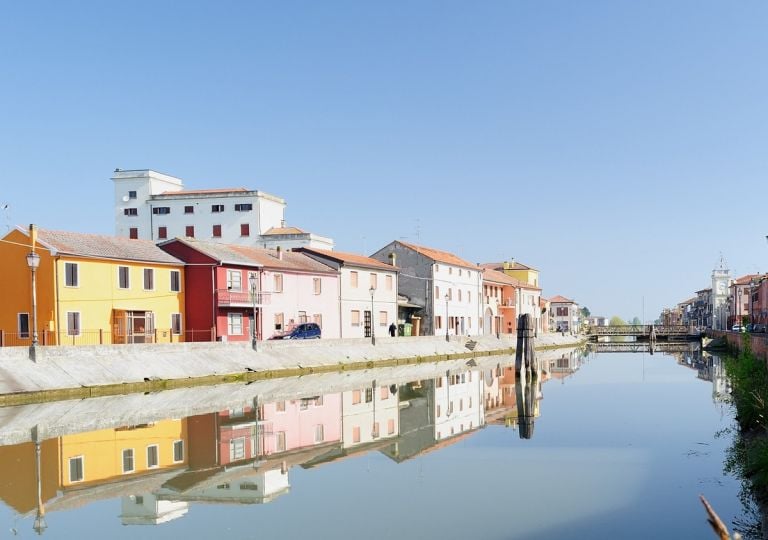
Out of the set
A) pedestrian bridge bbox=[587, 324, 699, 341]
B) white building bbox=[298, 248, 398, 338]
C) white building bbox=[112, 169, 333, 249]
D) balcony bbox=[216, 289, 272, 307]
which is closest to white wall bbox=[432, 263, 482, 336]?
white building bbox=[298, 248, 398, 338]

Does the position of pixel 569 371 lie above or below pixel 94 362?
below

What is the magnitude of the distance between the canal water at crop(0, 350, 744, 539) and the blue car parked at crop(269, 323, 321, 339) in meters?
18.4

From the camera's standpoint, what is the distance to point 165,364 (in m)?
38.8

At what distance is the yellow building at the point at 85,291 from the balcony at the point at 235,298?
3268 millimetres

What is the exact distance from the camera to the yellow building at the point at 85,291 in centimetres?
4206

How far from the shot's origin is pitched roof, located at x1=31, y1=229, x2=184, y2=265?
43.2 meters

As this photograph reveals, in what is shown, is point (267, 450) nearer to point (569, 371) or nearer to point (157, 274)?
point (157, 274)

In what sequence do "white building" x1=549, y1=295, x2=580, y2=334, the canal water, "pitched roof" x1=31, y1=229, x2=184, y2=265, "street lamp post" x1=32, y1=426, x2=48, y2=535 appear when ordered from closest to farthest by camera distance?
1. "street lamp post" x1=32, y1=426, x2=48, y2=535
2. the canal water
3. "pitched roof" x1=31, y1=229, x2=184, y2=265
4. "white building" x1=549, y1=295, x2=580, y2=334

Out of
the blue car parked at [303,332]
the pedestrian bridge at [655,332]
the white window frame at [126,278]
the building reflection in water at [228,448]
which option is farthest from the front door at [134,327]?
the pedestrian bridge at [655,332]

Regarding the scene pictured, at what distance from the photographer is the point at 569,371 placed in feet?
190

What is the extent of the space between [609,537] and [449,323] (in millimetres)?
70715

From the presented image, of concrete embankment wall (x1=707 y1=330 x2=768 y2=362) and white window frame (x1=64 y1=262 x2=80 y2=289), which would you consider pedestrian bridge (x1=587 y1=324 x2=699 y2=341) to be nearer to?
concrete embankment wall (x1=707 y1=330 x2=768 y2=362)

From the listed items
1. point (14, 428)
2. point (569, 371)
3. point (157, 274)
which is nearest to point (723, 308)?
point (569, 371)

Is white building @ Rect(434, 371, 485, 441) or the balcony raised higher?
the balcony
